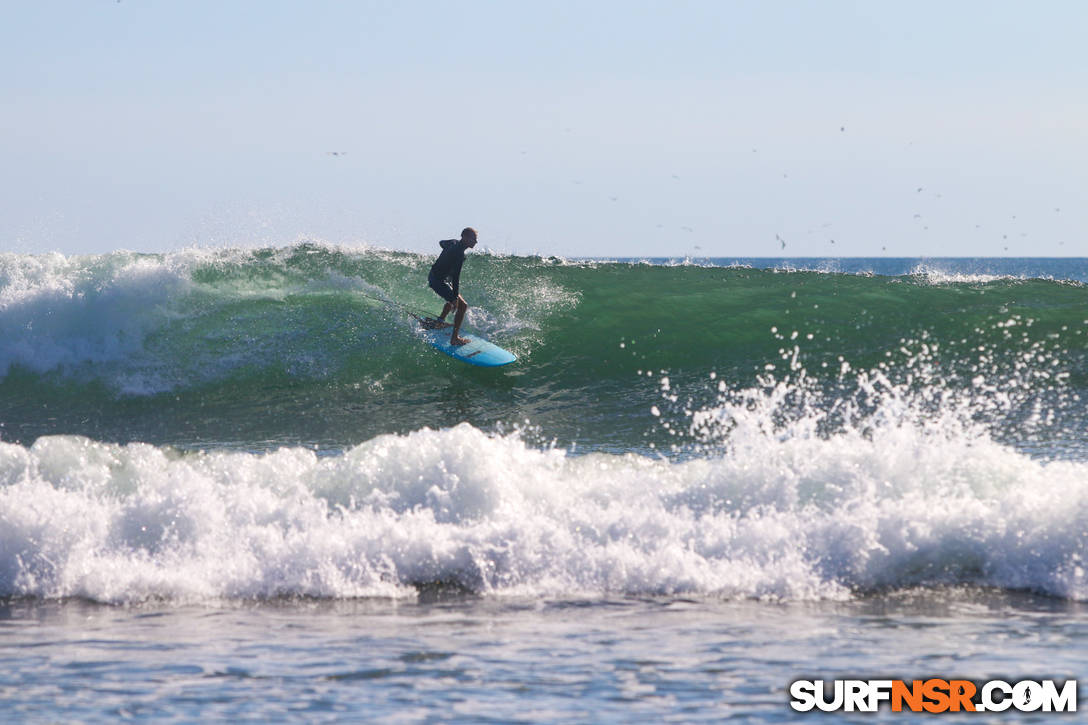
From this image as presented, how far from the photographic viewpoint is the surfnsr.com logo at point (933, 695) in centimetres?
495

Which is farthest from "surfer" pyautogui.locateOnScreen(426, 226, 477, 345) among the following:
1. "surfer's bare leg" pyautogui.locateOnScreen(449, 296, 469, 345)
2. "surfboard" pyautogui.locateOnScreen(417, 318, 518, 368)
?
"surfboard" pyautogui.locateOnScreen(417, 318, 518, 368)

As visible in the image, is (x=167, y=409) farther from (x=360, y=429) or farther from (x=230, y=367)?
(x=360, y=429)

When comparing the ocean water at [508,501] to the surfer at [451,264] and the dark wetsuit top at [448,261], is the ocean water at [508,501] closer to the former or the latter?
the surfer at [451,264]

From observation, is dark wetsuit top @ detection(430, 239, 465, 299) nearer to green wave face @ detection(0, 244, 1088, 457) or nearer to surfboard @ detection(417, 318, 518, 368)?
surfboard @ detection(417, 318, 518, 368)

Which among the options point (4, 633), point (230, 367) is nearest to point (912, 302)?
point (230, 367)

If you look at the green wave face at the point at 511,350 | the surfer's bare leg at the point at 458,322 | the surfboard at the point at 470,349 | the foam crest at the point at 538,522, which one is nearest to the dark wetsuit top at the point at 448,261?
the surfer's bare leg at the point at 458,322

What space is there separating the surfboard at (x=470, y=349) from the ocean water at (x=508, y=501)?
6.8 inches

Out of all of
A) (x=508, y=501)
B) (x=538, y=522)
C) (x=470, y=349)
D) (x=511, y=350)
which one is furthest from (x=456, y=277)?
(x=538, y=522)

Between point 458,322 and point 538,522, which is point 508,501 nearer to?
point 538,522

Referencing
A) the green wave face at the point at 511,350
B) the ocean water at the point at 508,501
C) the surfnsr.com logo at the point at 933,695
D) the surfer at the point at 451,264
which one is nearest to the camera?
the surfnsr.com logo at the point at 933,695

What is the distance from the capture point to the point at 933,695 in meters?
5.09

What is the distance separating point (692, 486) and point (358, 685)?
390cm

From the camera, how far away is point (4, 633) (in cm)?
649

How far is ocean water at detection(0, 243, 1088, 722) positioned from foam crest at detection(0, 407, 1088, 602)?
25 mm
